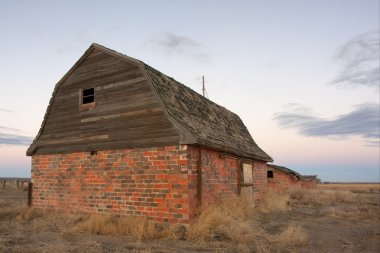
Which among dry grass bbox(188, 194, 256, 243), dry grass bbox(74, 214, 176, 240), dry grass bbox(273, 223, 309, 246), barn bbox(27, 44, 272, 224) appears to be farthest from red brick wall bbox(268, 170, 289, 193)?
dry grass bbox(74, 214, 176, 240)

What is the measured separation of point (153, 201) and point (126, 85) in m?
3.87

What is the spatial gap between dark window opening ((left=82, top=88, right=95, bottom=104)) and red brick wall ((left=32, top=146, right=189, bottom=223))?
1928mm

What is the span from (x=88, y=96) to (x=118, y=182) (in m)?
3.52

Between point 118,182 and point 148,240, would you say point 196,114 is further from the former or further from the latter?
point 148,240

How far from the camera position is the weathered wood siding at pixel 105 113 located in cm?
995

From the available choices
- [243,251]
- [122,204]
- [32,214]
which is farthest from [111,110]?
[243,251]

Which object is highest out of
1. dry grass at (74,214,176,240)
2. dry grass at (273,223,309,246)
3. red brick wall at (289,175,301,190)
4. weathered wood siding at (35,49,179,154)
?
weathered wood siding at (35,49,179,154)

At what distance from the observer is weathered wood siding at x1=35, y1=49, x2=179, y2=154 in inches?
392

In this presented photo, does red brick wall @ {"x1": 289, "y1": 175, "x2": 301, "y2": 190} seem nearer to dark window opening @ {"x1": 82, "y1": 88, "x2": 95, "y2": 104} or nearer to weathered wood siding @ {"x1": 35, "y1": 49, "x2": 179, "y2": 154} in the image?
dark window opening @ {"x1": 82, "y1": 88, "x2": 95, "y2": 104}

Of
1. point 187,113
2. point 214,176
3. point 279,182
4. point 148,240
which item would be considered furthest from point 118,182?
point 279,182

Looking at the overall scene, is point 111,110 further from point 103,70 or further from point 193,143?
point 193,143

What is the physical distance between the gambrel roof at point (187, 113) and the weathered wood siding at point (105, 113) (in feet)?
0.57

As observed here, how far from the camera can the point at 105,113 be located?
36.1 ft

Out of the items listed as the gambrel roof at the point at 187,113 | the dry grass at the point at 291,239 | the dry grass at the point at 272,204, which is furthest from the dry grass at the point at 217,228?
the dry grass at the point at 272,204
